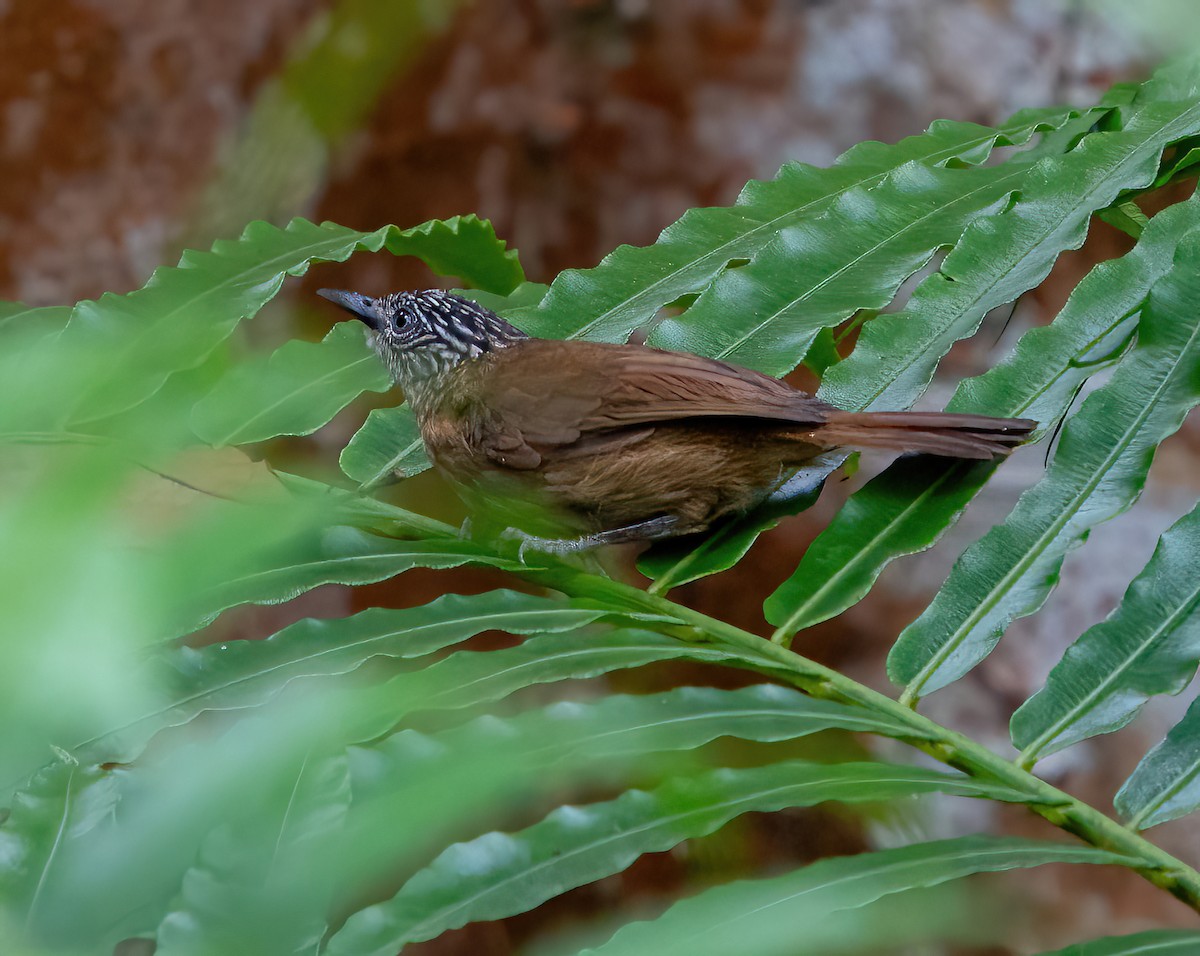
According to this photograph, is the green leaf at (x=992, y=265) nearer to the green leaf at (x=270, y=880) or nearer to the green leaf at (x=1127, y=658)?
the green leaf at (x=1127, y=658)

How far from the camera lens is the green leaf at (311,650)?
1.61m

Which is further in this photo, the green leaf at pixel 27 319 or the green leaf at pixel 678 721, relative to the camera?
the green leaf at pixel 27 319

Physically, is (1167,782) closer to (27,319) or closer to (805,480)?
(805,480)

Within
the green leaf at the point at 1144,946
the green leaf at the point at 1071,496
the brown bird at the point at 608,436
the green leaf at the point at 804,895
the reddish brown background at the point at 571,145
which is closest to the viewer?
the green leaf at the point at 804,895

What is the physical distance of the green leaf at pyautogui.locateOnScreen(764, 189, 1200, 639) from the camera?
1842 millimetres

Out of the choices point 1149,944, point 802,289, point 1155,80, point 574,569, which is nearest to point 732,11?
point 1155,80

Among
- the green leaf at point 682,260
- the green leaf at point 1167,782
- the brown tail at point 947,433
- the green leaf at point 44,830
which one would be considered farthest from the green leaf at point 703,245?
the green leaf at point 44,830

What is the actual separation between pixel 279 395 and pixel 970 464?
1.18 metres

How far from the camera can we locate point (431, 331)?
2625 mm

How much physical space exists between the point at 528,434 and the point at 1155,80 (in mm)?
1618

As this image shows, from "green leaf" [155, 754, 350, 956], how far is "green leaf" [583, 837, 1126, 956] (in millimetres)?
271

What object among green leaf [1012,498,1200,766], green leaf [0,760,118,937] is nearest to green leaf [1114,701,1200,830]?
green leaf [1012,498,1200,766]

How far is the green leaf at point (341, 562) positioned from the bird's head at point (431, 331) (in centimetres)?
67

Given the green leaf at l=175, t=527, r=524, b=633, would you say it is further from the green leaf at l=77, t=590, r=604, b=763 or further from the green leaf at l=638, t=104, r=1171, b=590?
the green leaf at l=638, t=104, r=1171, b=590
